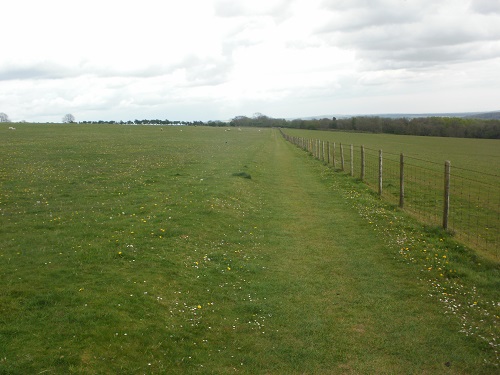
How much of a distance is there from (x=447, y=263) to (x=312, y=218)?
5.43 m

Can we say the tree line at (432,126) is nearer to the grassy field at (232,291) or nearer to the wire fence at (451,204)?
the wire fence at (451,204)

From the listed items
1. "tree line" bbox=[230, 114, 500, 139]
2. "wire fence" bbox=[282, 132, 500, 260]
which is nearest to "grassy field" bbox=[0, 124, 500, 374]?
"wire fence" bbox=[282, 132, 500, 260]

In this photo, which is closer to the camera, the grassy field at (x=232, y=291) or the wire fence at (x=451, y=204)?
the grassy field at (x=232, y=291)

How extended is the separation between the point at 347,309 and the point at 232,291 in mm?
2186

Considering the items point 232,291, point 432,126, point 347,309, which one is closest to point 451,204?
point 347,309

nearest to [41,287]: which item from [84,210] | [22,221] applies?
[22,221]

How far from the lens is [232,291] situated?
27.8ft

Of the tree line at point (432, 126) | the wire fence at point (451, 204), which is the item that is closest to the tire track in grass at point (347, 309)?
the wire fence at point (451, 204)

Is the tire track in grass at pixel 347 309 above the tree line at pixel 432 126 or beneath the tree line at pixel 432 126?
beneath

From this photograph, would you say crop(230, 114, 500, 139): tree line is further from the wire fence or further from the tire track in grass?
the tire track in grass

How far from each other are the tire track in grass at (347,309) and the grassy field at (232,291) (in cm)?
3

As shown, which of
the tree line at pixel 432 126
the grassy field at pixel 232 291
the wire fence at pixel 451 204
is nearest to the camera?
the grassy field at pixel 232 291

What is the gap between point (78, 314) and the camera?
679 centimetres

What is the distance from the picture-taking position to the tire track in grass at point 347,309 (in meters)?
6.14
